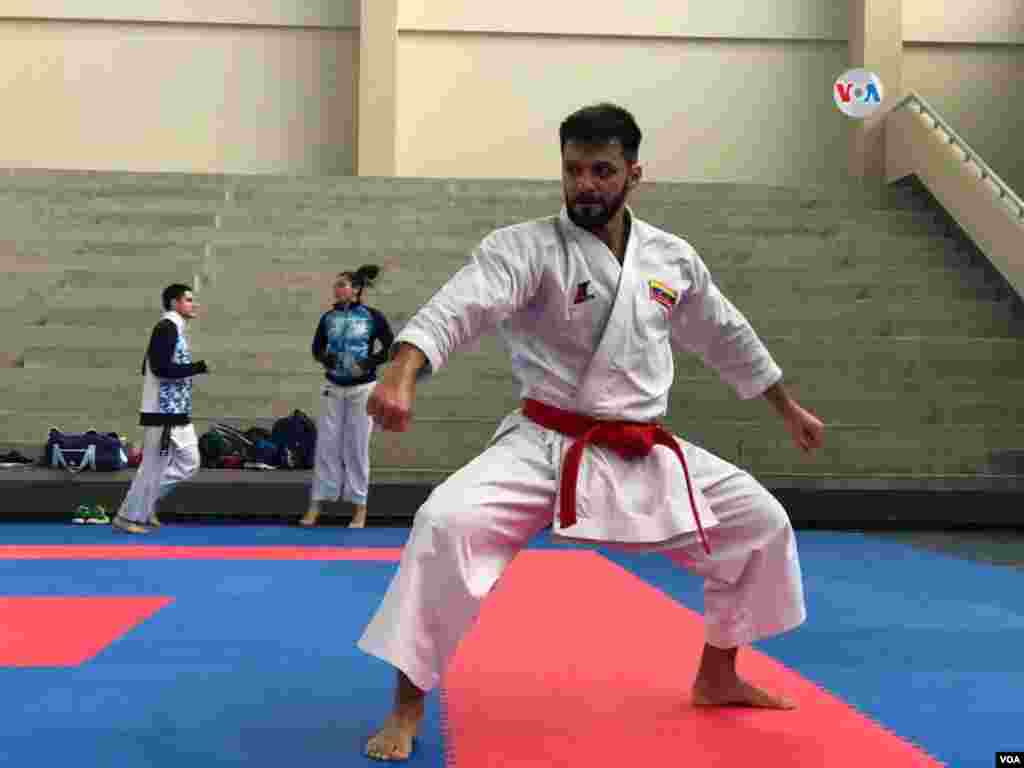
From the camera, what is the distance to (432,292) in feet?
35.8

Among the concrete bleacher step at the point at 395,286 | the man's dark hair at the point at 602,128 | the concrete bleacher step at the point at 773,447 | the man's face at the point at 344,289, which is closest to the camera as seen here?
the man's dark hair at the point at 602,128

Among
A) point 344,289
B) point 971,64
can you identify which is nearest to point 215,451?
point 344,289

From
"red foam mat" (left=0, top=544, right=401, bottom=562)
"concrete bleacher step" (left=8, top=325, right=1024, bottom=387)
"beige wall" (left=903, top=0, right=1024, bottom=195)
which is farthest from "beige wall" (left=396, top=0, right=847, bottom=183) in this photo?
"red foam mat" (left=0, top=544, right=401, bottom=562)

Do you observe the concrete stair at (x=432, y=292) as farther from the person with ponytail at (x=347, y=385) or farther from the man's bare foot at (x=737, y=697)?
the man's bare foot at (x=737, y=697)

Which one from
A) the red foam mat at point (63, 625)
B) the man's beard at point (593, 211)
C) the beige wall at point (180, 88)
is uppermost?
the beige wall at point (180, 88)

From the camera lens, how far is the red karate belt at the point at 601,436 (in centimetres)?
286

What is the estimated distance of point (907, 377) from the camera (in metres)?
9.91

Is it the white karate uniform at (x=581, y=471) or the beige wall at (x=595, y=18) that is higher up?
the beige wall at (x=595, y=18)

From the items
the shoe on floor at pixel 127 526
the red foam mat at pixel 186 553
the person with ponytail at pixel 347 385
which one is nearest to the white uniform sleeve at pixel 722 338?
the red foam mat at pixel 186 553

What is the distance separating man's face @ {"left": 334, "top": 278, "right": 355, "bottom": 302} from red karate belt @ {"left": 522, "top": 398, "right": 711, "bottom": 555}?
4824 millimetres

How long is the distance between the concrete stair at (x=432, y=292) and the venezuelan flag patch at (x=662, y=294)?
5.67 m

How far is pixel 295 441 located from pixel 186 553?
2156 millimetres

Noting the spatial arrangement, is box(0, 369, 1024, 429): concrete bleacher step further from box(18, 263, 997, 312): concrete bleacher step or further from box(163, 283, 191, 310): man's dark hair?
box(163, 283, 191, 310): man's dark hair

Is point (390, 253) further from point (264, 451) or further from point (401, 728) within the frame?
point (401, 728)
